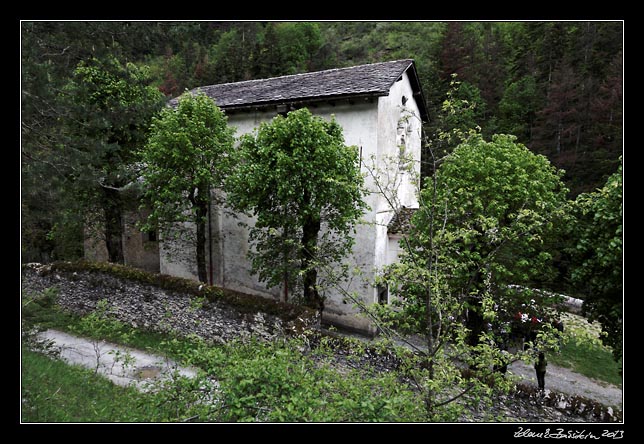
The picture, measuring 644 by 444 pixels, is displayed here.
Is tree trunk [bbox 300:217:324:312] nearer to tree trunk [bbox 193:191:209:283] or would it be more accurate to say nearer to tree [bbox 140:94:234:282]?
tree [bbox 140:94:234:282]

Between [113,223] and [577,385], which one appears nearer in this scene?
[577,385]

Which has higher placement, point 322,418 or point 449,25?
point 449,25

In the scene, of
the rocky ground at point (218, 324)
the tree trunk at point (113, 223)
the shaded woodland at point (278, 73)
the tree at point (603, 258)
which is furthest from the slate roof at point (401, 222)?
the tree trunk at point (113, 223)

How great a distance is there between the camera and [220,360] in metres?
5.59

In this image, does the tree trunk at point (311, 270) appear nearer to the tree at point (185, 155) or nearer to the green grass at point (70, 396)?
the tree at point (185, 155)

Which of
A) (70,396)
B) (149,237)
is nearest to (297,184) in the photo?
(70,396)

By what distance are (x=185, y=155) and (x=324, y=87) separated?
585cm

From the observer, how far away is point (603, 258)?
20.9 ft

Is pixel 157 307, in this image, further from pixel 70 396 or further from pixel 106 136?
pixel 106 136

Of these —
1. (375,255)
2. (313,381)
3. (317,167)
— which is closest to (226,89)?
(317,167)

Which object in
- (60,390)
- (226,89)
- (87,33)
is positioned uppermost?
(226,89)

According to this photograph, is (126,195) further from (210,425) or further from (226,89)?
(210,425)

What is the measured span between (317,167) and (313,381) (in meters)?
6.74

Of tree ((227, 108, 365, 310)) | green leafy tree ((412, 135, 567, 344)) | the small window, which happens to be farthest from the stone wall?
the small window
